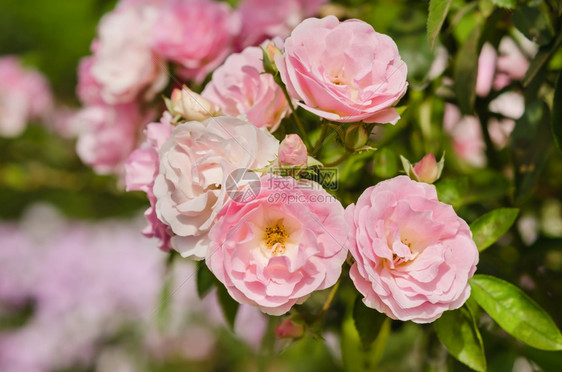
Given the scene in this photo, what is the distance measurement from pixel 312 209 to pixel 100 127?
48 cm

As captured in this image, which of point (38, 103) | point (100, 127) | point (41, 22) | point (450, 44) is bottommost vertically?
point (41, 22)

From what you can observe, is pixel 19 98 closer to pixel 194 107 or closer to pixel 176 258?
pixel 176 258

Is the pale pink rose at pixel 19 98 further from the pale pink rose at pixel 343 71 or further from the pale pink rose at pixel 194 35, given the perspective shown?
the pale pink rose at pixel 343 71

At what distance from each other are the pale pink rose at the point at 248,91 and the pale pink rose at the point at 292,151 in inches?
3.3

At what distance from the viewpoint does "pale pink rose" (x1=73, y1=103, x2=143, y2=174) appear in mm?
772

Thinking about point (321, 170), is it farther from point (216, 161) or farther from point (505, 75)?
point (505, 75)

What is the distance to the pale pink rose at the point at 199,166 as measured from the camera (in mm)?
438

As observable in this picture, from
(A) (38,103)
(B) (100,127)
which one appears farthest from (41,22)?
(B) (100,127)

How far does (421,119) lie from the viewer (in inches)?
29.4

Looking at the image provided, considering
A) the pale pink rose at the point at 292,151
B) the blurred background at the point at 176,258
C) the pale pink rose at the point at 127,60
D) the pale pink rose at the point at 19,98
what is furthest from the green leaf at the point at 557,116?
the pale pink rose at the point at 19,98
